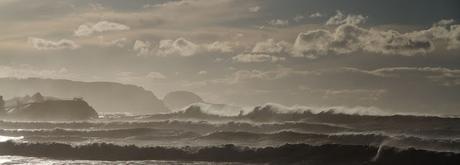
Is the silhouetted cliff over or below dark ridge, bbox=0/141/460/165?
over

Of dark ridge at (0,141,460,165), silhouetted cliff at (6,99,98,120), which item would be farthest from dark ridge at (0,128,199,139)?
silhouetted cliff at (6,99,98,120)

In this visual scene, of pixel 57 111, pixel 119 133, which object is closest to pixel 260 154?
pixel 119 133

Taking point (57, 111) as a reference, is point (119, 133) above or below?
below

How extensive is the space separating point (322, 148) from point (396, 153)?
→ 3452 millimetres

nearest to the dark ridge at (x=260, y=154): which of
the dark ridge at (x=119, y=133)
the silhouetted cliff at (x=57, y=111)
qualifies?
the dark ridge at (x=119, y=133)

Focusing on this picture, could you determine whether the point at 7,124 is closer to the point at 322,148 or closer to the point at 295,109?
the point at 295,109

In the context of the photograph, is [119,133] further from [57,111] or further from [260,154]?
[57,111]

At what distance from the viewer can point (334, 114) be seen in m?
42.1

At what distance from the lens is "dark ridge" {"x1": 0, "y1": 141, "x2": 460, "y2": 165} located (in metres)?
23.5

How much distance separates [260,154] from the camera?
26500 mm

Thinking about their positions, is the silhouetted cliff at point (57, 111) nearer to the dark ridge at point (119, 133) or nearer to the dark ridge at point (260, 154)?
the dark ridge at point (119, 133)

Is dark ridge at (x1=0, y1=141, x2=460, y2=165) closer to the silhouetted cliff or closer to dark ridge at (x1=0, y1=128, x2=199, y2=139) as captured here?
dark ridge at (x1=0, y1=128, x2=199, y2=139)

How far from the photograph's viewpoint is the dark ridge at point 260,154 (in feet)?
77.0

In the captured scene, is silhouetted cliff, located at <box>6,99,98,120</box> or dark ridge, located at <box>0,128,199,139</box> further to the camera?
silhouetted cliff, located at <box>6,99,98,120</box>
